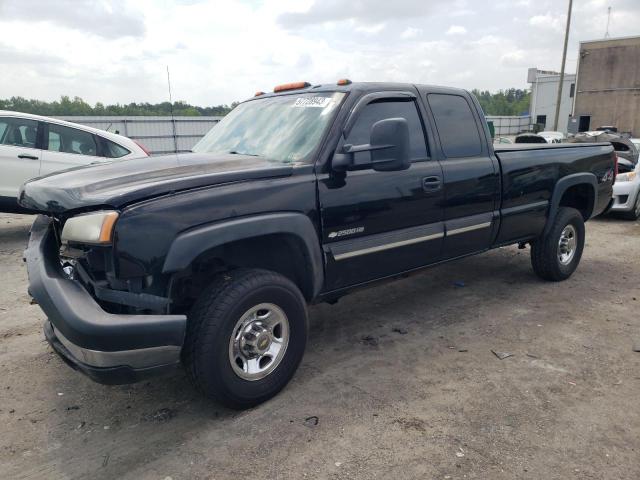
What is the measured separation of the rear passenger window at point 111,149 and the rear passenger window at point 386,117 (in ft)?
18.9

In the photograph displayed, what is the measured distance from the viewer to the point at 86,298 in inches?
103

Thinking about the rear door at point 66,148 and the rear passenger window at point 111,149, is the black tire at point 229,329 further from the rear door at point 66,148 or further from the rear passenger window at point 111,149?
the rear passenger window at point 111,149

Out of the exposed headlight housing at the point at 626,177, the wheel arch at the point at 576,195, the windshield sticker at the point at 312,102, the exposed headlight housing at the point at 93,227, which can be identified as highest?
the windshield sticker at the point at 312,102

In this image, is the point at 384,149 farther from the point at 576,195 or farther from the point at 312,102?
the point at 576,195

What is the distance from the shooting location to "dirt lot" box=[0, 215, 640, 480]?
258 centimetres

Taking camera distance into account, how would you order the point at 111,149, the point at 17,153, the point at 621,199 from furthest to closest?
the point at 621,199, the point at 111,149, the point at 17,153

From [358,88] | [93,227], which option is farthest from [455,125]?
[93,227]

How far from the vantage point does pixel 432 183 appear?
3.94m

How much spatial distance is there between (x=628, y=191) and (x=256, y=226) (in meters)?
8.76

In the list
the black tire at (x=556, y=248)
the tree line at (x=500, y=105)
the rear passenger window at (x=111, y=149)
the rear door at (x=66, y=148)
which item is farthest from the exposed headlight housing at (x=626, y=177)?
the tree line at (x=500, y=105)

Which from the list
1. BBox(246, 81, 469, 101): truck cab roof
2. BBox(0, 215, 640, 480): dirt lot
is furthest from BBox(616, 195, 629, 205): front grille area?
BBox(246, 81, 469, 101): truck cab roof

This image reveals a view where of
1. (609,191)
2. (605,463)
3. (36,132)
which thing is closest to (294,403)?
(605,463)

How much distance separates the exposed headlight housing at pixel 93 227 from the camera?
8.21 ft

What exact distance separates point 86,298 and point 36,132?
19.6ft
